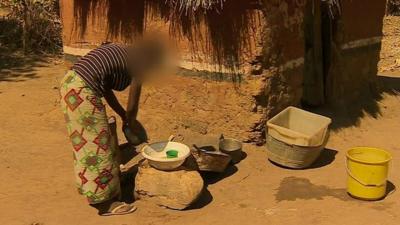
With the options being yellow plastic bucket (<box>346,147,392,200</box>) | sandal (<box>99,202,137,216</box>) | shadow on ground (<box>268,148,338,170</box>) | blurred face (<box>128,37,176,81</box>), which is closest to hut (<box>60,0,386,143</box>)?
blurred face (<box>128,37,176,81</box>)

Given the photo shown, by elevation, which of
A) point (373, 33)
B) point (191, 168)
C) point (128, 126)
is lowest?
point (191, 168)

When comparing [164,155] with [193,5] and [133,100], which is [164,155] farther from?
[193,5]

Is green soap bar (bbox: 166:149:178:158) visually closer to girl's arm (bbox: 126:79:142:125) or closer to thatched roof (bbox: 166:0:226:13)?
girl's arm (bbox: 126:79:142:125)

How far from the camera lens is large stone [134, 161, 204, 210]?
15.0 ft

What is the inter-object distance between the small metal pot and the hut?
0.18 m

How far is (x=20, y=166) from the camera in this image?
555 centimetres

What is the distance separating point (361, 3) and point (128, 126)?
3.89 meters

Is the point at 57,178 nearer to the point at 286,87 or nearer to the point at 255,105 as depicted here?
the point at 255,105

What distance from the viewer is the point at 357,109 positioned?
7.21 metres

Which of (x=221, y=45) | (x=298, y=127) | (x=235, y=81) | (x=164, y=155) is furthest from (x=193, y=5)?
(x=298, y=127)

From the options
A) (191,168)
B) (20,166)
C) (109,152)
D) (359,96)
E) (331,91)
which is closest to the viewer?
(109,152)

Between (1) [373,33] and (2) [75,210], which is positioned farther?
→ (1) [373,33]

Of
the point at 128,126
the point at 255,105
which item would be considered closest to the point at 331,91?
the point at 255,105

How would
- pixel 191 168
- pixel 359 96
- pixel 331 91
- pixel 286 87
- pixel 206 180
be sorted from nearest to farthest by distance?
pixel 191 168 < pixel 206 180 < pixel 286 87 < pixel 331 91 < pixel 359 96
